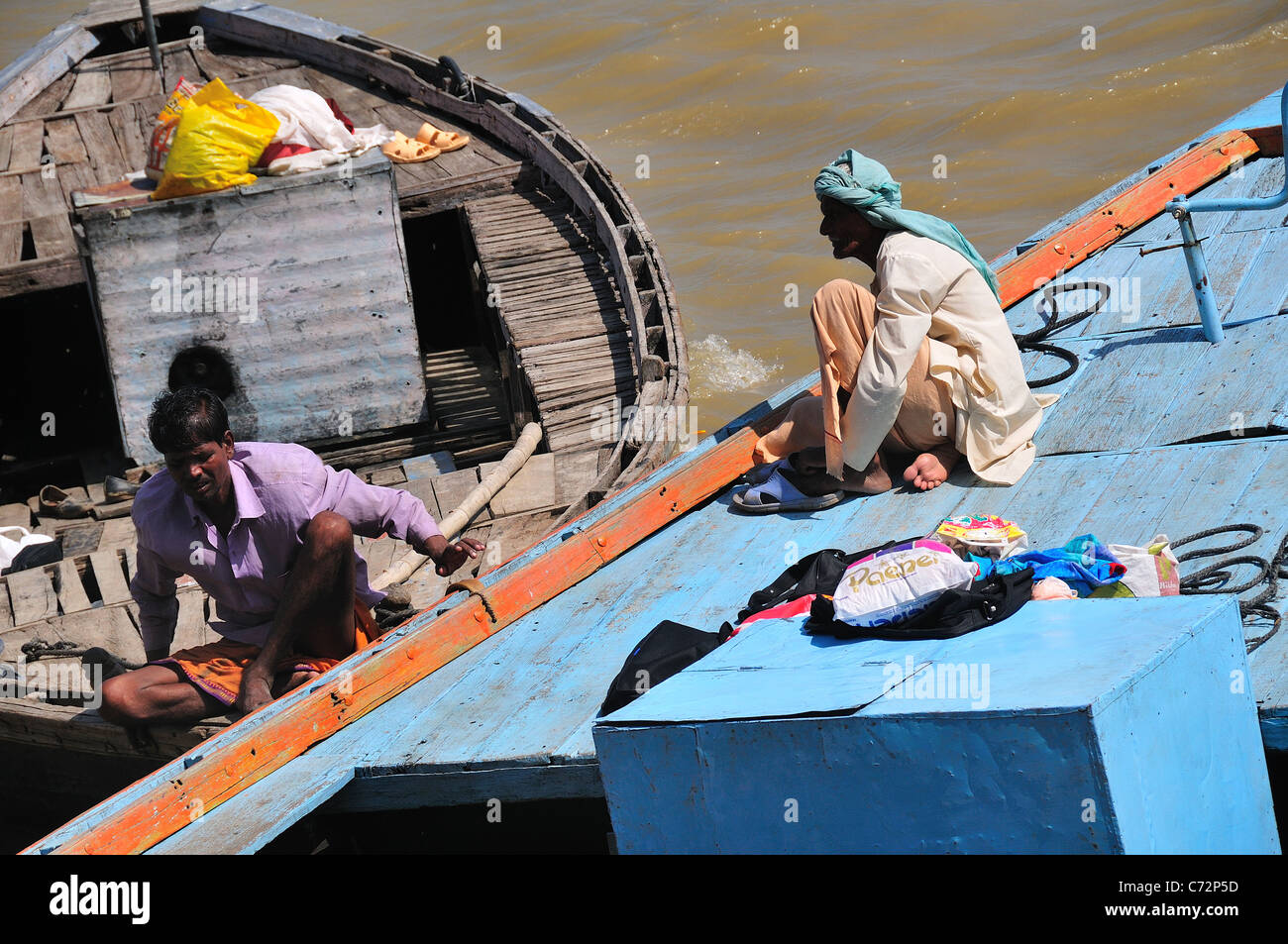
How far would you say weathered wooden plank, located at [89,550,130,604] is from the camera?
5.07 metres

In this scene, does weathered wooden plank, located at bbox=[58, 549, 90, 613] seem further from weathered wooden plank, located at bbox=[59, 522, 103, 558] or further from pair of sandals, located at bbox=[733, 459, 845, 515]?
pair of sandals, located at bbox=[733, 459, 845, 515]

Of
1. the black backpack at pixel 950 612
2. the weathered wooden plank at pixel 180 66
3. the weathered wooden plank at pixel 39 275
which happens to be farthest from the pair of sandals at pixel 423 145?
the black backpack at pixel 950 612

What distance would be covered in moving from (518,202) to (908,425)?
3.78 meters

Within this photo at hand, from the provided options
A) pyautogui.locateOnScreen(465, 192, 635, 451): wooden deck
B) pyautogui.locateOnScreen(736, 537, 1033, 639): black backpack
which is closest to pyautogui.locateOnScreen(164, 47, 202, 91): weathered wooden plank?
pyautogui.locateOnScreen(465, 192, 635, 451): wooden deck

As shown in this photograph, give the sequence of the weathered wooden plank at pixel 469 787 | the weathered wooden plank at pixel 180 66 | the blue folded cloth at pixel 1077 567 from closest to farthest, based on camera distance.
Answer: the blue folded cloth at pixel 1077 567 < the weathered wooden plank at pixel 469 787 < the weathered wooden plank at pixel 180 66

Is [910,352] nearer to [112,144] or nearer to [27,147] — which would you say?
[112,144]

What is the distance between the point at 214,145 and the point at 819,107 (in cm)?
863

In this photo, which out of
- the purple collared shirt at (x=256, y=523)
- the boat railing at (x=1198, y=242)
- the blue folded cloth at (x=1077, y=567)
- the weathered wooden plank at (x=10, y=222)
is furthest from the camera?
the weathered wooden plank at (x=10, y=222)

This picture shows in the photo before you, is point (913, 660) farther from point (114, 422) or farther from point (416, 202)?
point (114, 422)

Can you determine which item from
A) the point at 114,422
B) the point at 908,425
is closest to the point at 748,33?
the point at 114,422

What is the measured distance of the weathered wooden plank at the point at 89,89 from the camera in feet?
27.4

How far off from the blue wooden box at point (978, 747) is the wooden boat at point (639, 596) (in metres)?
0.03

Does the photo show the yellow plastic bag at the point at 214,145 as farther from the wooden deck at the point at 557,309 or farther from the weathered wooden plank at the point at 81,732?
the weathered wooden plank at the point at 81,732

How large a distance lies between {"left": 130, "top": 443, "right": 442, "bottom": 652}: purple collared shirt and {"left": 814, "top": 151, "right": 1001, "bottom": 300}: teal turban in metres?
1.48
